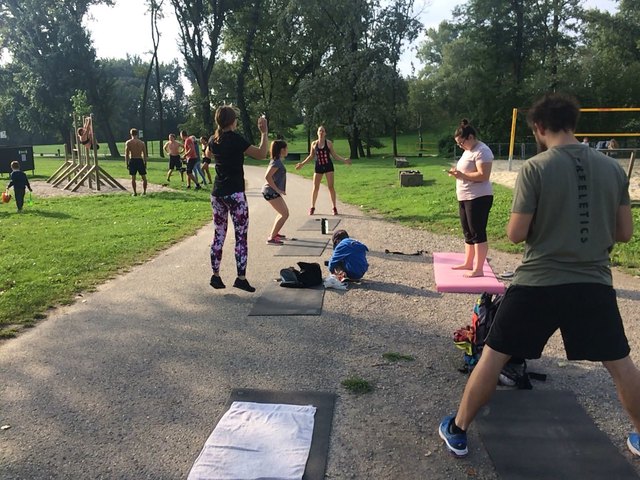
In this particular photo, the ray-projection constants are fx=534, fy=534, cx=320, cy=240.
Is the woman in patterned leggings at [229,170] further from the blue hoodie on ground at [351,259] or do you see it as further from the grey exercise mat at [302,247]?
the grey exercise mat at [302,247]

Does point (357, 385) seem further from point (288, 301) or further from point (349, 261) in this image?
point (349, 261)

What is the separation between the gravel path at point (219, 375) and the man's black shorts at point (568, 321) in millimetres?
694

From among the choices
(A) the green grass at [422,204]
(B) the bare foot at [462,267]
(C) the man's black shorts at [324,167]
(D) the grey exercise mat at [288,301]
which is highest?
(C) the man's black shorts at [324,167]

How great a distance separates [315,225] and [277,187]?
200 centimetres

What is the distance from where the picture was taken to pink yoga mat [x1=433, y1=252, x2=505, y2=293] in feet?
19.4

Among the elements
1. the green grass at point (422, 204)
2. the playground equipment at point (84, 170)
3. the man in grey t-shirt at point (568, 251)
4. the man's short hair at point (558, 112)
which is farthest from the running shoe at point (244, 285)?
the playground equipment at point (84, 170)

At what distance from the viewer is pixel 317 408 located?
11.3ft

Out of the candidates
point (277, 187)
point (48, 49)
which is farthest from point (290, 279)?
point (48, 49)

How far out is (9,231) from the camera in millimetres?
10336

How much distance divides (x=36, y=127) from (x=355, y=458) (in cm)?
5036

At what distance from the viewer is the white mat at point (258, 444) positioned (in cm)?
279

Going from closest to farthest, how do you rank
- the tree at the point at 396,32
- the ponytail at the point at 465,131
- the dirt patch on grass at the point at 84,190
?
the ponytail at the point at 465,131
the dirt patch on grass at the point at 84,190
the tree at the point at 396,32

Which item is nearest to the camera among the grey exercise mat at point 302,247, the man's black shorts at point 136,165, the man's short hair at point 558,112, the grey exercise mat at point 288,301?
the man's short hair at point 558,112

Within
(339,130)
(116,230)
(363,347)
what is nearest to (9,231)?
(116,230)
